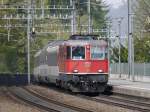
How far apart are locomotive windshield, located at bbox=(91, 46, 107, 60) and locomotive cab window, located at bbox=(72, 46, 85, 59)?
22.3 inches

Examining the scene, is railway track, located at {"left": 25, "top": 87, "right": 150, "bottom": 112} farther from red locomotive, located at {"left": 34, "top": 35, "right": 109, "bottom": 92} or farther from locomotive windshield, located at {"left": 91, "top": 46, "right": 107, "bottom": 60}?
locomotive windshield, located at {"left": 91, "top": 46, "right": 107, "bottom": 60}

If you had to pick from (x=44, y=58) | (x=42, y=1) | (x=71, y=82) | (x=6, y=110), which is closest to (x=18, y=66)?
(x=42, y=1)

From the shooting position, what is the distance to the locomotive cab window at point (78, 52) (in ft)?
120

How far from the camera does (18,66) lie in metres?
90.8

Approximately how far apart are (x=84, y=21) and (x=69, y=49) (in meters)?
60.1

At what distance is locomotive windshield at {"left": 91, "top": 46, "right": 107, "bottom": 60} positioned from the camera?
36522mm

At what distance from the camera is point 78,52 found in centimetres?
3675

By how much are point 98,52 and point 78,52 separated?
3.73 feet

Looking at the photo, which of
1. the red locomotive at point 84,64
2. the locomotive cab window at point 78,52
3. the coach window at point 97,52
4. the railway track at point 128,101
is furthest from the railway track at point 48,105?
the coach window at point 97,52

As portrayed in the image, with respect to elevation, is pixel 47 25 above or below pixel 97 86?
above

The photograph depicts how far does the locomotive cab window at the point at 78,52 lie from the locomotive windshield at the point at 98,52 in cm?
57

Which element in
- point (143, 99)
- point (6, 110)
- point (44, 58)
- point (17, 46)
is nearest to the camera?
point (6, 110)

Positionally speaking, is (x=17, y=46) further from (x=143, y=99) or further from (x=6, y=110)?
(x=6, y=110)

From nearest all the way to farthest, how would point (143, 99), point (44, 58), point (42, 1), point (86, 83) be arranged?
point (143, 99) → point (86, 83) → point (44, 58) → point (42, 1)
